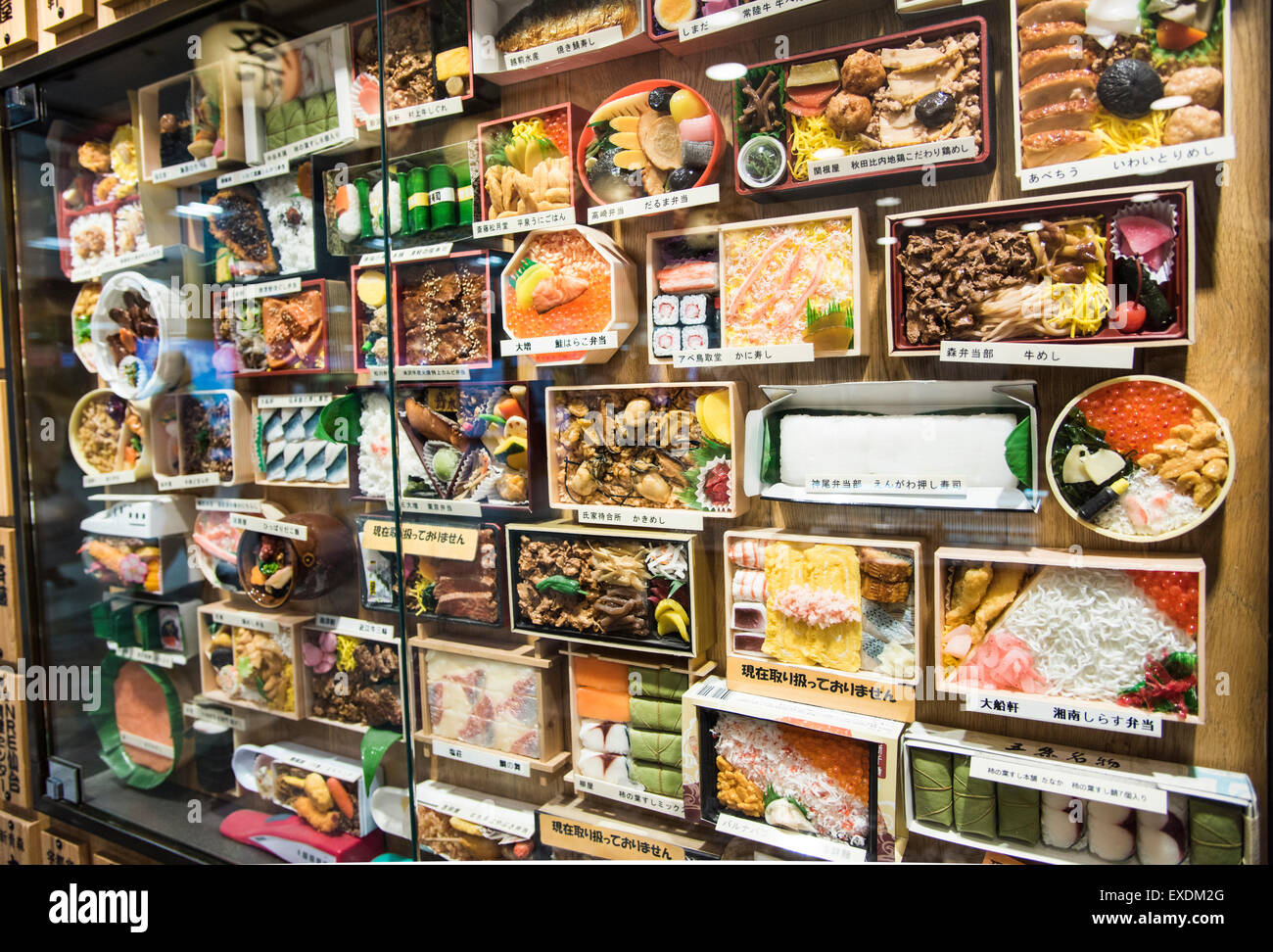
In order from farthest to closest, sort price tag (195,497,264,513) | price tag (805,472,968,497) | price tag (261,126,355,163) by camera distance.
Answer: price tag (195,497,264,513) → price tag (261,126,355,163) → price tag (805,472,968,497)

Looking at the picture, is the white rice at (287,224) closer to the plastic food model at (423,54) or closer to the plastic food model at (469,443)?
the plastic food model at (423,54)

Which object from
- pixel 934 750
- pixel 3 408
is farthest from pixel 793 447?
pixel 3 408

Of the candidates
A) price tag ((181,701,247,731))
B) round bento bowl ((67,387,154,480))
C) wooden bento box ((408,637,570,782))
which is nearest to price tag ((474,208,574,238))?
wooden bento box ((408,637,570,782))

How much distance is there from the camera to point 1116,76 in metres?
1.42

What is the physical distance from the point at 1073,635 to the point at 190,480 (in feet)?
8.67

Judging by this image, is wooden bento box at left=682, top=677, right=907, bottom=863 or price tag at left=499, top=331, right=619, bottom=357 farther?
price tag at left=499, top=331, right=619, bottom=357

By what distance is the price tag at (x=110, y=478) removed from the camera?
2.67 meters

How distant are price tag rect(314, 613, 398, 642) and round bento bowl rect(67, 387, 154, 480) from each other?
34.3 inches

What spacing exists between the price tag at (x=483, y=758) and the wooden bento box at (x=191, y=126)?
196 centimetres

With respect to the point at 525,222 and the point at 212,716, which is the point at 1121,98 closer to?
the point at 525,222

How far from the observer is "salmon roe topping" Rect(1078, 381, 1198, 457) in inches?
56.8

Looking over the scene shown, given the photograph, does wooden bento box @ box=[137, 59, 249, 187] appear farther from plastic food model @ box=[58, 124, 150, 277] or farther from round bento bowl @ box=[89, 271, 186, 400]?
round bento bowl @ box=[89, 271, 186, 400]

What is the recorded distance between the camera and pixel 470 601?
Result: 7.06 ft
